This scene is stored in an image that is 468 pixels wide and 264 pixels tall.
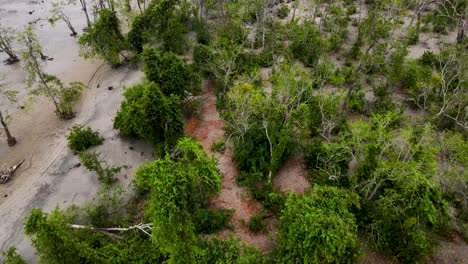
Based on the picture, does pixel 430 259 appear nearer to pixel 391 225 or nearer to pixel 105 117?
pixel 391 225

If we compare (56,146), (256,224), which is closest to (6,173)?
(56,146)

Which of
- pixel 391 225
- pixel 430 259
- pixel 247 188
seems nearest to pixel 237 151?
pixel 247 188

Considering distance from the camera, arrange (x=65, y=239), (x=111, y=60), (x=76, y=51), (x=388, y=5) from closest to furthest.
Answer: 1. (x=65, y=239)
2. (x=388, y=5)
3. (x=111, y=60)
4. (x=76, y=51)

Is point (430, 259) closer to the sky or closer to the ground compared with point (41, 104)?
closer to the ground

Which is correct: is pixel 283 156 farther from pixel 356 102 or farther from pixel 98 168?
pixel 98 168

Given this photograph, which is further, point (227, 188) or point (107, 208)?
point (227, 188)
